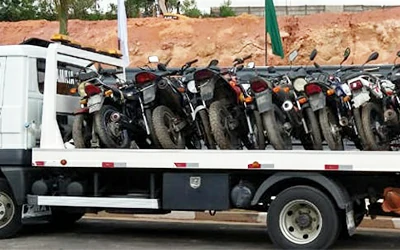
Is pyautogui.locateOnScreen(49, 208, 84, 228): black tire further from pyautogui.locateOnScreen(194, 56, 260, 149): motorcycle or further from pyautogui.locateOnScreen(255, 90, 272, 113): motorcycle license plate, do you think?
pyautogui.locateOnScreen(255, 90, 272, 113): motorcycle license plate

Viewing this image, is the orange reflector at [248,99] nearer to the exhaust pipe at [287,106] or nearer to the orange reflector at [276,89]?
the orange reflector at [276,89]

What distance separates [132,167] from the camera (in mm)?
9367

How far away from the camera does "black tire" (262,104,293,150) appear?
928cm

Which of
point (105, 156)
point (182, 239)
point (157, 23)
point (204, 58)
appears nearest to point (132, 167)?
point (105, 156)

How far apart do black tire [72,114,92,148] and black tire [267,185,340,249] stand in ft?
8.98

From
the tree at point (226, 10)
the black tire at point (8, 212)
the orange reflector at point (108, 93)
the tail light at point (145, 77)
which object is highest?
the tree at point (226, 10)

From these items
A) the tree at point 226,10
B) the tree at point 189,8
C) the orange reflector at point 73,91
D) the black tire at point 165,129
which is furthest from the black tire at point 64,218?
the tree at point 189,8

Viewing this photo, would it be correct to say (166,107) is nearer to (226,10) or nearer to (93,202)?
(93,202)

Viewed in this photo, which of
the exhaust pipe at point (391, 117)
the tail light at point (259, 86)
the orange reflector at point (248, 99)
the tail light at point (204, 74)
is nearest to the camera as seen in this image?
the exhaust pipe at point (391, 117)

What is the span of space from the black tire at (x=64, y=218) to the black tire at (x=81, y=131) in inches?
56.5

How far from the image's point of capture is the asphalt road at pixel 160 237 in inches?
378

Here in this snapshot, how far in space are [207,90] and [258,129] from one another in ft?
2.75

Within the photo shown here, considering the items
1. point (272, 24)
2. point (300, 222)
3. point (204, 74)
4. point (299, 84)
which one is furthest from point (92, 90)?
point (272, 24)

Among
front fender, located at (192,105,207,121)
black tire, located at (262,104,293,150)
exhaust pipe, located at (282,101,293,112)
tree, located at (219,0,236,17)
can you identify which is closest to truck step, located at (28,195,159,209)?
front fender, located at (192,105,207,121)
